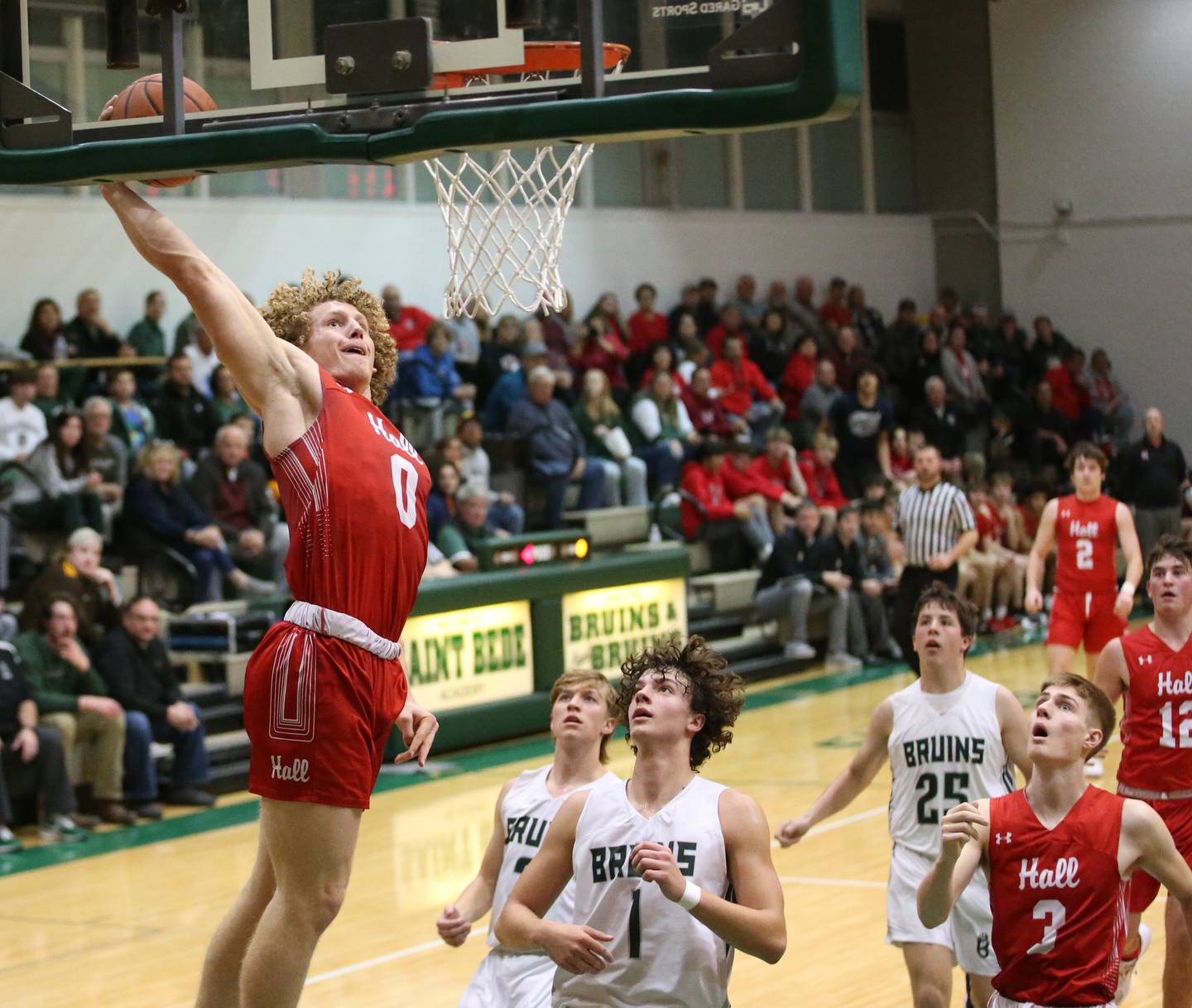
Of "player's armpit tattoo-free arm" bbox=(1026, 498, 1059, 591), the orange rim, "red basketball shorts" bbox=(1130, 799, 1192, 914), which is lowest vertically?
"red basketball shorts" bbox=(1130, 799, 1192, 914)

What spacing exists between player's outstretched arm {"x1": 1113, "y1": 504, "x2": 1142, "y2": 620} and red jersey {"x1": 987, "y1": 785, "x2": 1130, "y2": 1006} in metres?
5.80

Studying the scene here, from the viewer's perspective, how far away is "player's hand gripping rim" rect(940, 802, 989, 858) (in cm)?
444

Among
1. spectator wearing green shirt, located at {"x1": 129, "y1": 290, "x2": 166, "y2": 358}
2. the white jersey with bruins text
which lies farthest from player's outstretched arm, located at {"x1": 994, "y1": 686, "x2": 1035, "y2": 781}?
spectator wearing green shirt, located at {"x1": 129, "y1": 290, "x2": 166, "y2": 358}

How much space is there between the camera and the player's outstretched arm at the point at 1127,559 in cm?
1055

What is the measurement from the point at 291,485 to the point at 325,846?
83 centimetres

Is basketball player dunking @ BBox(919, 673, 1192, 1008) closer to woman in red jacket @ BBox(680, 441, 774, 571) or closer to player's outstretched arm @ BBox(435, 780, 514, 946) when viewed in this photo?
player's outstretched arm @ BBox(435, 780, 514, 946)

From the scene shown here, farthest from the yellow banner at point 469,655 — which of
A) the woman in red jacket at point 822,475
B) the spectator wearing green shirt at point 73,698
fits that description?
the woman in red jacket at point 822,475

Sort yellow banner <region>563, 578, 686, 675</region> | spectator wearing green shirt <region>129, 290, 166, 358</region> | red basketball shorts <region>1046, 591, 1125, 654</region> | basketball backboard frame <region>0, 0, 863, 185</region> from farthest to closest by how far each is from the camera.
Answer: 1. spectator wearing green shirt <region>129, 290, 166, 358</region>
2. yellow banner <region>563, 578, 686, 675</region>
3. red basketball shorts <region>1046, 591, 1125, 654</region>
4. basketball backboard frame <region>0, 0, 863, 185</region>

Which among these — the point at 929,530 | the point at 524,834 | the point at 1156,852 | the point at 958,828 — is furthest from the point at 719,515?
the point at 958,828

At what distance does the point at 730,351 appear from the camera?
1859cm

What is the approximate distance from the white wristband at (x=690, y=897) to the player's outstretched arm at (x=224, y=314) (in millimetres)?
1427

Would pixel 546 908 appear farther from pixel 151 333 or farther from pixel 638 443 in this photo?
pixel 638 443

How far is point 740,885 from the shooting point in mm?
4258

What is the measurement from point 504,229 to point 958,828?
8.12 feet
